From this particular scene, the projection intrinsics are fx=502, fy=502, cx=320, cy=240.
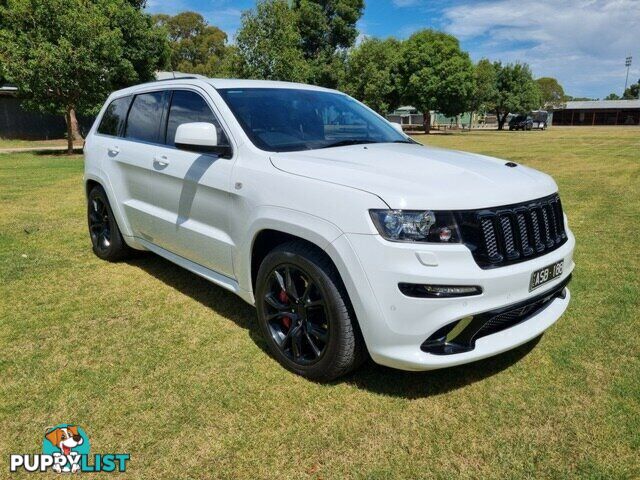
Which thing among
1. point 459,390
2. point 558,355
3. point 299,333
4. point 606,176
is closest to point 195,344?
point 299,333

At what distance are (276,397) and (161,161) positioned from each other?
2199 millimetres

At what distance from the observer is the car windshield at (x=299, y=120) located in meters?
3.53

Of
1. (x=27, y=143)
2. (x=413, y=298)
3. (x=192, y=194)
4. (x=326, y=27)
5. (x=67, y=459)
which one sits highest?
(x=326, y=27)

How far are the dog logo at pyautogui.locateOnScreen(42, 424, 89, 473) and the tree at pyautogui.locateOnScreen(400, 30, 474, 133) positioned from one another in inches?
1797

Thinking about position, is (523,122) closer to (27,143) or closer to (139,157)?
(27,143)

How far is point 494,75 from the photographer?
6034 centimetres

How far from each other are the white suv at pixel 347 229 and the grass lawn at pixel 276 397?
0.34 m

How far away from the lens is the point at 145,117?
15.1ft

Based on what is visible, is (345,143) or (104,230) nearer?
(345,143)

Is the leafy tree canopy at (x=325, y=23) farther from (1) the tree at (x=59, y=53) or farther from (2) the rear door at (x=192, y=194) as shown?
(2) the rear door at (x=192, y=194)

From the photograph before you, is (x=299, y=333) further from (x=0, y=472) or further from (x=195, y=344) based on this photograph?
(x=0, y=472)

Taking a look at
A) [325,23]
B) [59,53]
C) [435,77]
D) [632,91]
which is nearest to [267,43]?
[59,53]

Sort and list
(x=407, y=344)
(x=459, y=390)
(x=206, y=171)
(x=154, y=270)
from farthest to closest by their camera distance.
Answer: (x=154, y=270) → (x=206, y=171) → (x=459, y=390) → (x=407, y=344)

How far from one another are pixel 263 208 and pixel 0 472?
1.92 metres
